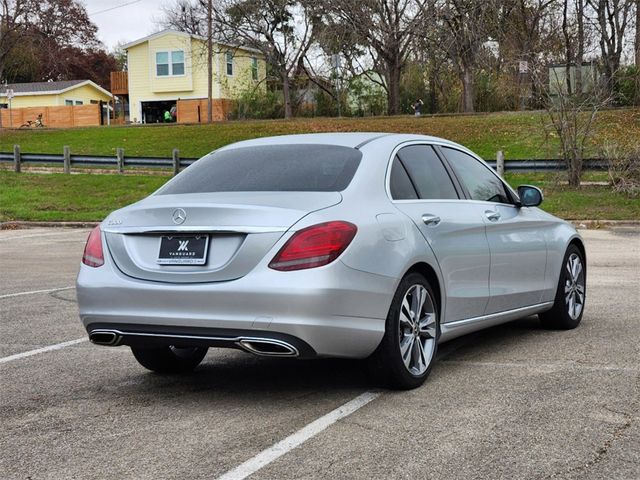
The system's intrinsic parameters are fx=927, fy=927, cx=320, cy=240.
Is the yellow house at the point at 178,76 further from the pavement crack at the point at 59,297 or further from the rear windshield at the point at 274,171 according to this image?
the rear windshield at the point at 274,171

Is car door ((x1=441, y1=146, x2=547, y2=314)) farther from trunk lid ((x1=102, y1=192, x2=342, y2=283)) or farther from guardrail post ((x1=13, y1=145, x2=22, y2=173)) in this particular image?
guardrail post ((x1=13, y1=145, x2=22, y2=173))

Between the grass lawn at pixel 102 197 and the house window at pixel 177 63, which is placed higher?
the house window at pixel 177 63

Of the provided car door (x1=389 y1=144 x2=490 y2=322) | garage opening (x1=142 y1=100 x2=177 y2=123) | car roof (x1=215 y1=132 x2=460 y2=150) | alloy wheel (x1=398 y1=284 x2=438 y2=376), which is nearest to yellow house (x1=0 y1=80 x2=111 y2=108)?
garage opening (x1=142 y1=100 x2=177 y2=123)

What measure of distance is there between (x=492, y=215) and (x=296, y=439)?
2752mm

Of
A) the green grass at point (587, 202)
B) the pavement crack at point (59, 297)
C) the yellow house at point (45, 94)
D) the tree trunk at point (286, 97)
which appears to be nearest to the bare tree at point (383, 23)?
the tree trunk at point (286, 97)

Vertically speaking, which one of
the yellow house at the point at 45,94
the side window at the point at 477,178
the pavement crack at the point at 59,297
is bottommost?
the pavement crack at the point at 59,297

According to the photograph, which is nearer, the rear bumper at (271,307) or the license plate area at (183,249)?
the rear bumper at (271,307)

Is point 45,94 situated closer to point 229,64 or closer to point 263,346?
point 229,64

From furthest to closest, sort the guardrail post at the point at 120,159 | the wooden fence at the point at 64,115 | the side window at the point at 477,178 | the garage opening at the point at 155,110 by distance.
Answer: the garage opening at the point at 155,110, the wooden fence at the point at 64,115, the guardrail post at the point at 120,159, the side window at the point at 477,178

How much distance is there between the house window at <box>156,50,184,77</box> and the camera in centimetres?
6156

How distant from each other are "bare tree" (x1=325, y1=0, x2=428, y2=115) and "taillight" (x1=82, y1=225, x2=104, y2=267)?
39265mm

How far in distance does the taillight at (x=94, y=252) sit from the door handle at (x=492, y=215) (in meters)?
2.72

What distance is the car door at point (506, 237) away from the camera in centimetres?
661

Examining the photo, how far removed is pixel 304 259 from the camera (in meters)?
4.93
